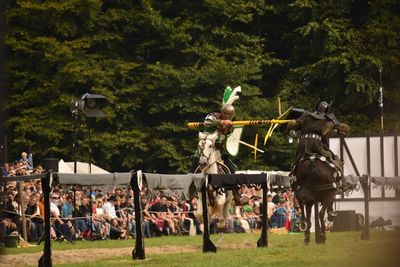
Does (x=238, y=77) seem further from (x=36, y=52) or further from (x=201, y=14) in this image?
(x=36, y=52)

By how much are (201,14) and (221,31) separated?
1405 millimetres

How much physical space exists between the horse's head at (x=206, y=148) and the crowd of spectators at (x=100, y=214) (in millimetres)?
2083

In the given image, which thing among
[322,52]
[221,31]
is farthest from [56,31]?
[322,52]

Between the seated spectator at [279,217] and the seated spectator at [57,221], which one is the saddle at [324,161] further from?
the seated spectator at [279,217]

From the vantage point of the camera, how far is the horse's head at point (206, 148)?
20453 millimetres

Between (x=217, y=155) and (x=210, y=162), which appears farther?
(x=217, y=155)

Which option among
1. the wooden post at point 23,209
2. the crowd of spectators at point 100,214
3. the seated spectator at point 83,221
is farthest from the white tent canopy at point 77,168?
the wooden post at point 23,209

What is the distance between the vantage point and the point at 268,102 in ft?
160

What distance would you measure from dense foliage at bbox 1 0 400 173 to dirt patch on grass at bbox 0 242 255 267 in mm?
24253

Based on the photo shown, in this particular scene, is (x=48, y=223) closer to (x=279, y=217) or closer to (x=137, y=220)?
(x=137, y=220)

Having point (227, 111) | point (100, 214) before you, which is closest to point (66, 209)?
point (100, 214)

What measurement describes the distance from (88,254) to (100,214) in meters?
8.92

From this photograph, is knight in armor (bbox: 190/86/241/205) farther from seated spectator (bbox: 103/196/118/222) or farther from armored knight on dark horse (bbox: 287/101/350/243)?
seated spectator (bbox: 103/196/118/222)

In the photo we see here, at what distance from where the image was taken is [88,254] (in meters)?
16.5
